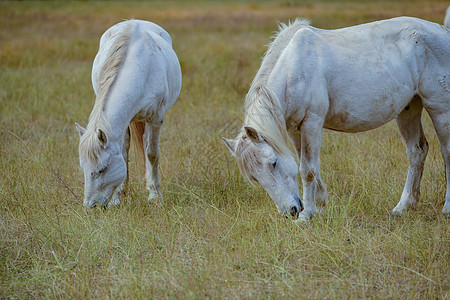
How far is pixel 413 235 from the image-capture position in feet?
11.5

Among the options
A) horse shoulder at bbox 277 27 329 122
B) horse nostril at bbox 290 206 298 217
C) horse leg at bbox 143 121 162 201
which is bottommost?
horse leg at bbox 143 121 162 201

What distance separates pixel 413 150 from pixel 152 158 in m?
2.51

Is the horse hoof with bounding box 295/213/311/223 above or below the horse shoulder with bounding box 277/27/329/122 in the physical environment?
below

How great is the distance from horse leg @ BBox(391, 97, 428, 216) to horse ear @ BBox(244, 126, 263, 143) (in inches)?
60.0

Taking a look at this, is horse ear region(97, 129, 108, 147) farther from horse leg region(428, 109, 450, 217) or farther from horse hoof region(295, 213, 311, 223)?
horse leg region(428, 109, 450, 217)

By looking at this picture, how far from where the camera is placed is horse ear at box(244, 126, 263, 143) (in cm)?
343

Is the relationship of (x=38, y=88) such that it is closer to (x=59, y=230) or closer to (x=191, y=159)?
(x=191, y=159)

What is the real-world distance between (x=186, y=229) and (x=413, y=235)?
1.66m

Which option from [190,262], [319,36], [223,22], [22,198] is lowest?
[223,22]

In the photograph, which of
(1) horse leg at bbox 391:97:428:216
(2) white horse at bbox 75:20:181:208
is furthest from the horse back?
(2) white horse at bbox 75:20:181:208

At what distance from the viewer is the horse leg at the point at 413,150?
4328 mm

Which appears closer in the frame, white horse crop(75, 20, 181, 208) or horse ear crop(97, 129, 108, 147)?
horse ear crop(97, 129, 108, 147)

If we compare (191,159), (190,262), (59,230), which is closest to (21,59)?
(191,159)

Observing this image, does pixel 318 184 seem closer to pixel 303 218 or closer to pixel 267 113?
pixel 303 218
